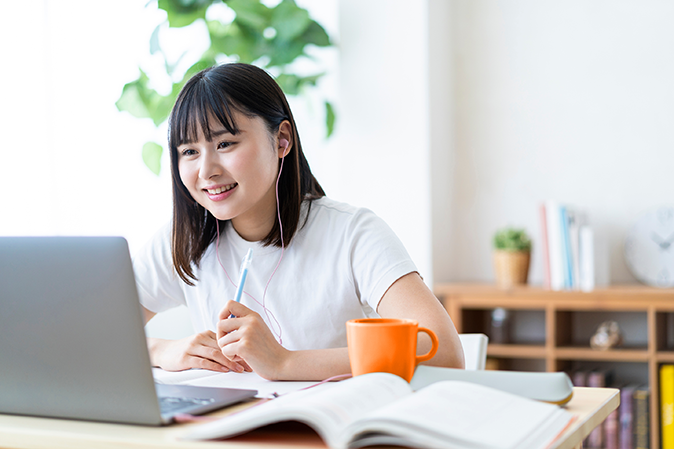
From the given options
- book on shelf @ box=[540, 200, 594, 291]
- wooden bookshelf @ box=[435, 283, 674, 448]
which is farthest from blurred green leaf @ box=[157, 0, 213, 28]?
book on shelf @ box=[540, 200, 594, 291]

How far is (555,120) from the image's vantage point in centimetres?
279

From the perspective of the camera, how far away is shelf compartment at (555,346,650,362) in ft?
7.73

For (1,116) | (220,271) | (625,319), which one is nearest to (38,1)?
(1,116)

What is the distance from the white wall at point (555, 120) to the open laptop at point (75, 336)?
2106 millimetres

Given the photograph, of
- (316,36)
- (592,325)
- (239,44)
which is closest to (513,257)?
(592,325)

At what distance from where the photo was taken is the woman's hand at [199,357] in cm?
112

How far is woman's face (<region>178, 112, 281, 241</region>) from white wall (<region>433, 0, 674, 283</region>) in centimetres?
154

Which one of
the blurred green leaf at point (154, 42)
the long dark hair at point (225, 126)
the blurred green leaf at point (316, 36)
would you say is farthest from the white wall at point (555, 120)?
the long dark hair at point (225, 126)

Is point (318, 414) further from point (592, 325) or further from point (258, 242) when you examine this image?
point (592, 325)

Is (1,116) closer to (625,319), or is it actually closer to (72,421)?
(72,421)

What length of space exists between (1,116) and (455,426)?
175 centimetres

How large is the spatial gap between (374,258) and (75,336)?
0.64 metres

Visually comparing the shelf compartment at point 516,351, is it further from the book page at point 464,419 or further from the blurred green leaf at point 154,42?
the book page at point 464,419

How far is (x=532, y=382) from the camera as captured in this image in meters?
0.83
